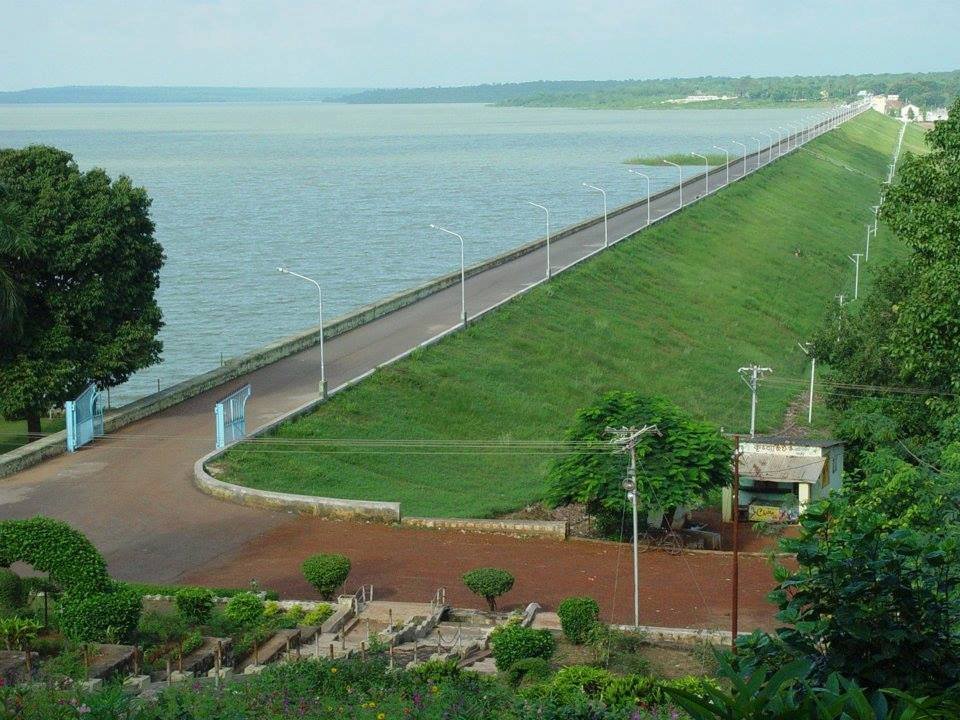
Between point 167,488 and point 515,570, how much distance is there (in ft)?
27.8

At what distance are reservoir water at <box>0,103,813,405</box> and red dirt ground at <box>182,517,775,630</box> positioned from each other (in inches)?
752

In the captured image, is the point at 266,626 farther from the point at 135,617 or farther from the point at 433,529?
the point at 433,529

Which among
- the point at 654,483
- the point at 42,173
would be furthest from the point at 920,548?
the point at 42,173

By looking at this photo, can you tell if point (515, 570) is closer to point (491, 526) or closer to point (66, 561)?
point (491, 526)

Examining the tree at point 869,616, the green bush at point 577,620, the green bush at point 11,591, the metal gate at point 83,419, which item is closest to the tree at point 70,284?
the metal gate at point 83,419

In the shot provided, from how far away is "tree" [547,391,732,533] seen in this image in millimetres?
27094

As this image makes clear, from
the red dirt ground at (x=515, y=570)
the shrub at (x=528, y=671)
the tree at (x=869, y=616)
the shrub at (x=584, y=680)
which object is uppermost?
the tree at (x=869, y=616)

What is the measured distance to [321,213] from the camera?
298ft

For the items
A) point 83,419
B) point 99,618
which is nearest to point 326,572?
point 99,618

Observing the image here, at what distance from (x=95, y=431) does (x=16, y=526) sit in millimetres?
14428

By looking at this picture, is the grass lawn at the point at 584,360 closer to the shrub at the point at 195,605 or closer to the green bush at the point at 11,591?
the shrub at the point at 195,605

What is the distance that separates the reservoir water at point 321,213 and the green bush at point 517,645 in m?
27.9

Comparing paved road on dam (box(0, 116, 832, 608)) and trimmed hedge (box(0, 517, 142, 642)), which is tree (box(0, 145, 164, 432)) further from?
trimmed hedge (box(0, 517, 142, 642))

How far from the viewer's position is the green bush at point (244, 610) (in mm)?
18000
